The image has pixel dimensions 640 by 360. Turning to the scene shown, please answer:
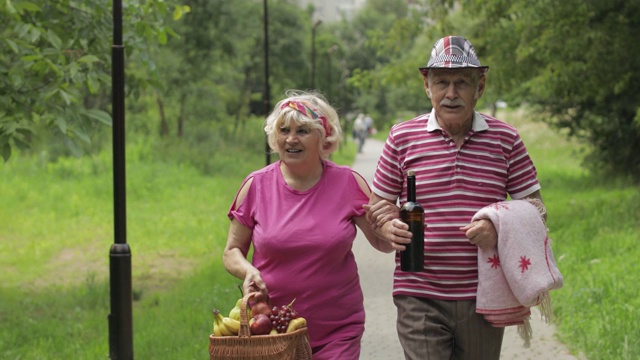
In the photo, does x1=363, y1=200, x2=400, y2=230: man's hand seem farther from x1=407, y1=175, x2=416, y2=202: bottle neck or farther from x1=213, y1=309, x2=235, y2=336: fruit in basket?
x1=213, y1=309, x2=235, y2=336: fruit in basket

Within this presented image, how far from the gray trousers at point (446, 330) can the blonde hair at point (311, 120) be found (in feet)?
2.43

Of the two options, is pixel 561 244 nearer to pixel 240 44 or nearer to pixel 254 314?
pixel 254 314

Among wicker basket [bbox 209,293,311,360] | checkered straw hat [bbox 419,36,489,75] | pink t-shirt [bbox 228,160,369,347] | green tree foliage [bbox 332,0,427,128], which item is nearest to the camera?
wicker basket [bbox 209,293,311,360]

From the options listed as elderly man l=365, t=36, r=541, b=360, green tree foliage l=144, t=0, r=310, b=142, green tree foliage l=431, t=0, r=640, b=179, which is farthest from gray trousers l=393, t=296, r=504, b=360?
green tree foliage l=144, t=0, r=310, b=142

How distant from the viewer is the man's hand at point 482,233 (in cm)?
421

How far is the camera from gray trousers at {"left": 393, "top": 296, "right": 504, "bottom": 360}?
440 centimetres

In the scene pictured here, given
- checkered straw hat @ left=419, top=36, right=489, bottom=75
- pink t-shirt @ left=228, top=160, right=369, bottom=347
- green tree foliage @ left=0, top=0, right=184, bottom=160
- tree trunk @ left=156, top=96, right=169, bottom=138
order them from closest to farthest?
1. checkered straw hat @ left=419, top=36, right=489, bottom=75
2. pink t-shirt @ left=228, top=160, right=369, bottom=347
3. green tree foliage @ left=0, top=0, right=184, bottom=160
4. tree trunk @ left=156, top=96, right=169, bottom=138

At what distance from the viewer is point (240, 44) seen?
3488cm

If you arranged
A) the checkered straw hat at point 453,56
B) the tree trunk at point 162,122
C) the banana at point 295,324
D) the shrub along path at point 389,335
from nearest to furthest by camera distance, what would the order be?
1. the banana at point 295,324
2. the checkered straw hat at point 453,56
3. the shrub along path at point 389,335
4. the tree trunk at point 162,122

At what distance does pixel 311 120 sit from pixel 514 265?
1.03 meters

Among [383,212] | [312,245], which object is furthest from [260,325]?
[383,212]

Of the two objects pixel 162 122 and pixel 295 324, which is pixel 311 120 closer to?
pixel 295 324

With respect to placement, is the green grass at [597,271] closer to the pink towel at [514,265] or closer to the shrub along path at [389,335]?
the shrub along path at [389,335]

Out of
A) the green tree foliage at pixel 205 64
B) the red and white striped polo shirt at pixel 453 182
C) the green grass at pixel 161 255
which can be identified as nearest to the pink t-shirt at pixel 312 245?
the red and white striped polo shirt at pixel 453 182
